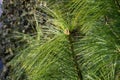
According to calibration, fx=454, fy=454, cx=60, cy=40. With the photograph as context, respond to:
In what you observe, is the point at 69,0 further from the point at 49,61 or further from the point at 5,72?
the point at 5,72

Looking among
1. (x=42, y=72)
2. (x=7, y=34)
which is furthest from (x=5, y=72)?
(x=42, y=72)

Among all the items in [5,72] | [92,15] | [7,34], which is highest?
[92,15]

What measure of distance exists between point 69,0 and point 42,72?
40 cm

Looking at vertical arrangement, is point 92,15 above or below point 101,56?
above

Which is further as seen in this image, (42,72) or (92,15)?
(92,15)

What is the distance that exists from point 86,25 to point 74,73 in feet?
0.68

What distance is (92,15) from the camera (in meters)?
1.72

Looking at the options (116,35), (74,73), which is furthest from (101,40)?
(74,73)

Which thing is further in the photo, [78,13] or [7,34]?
[7,34]

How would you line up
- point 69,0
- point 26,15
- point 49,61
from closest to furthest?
point 49,61, point 69,0, point 26,15

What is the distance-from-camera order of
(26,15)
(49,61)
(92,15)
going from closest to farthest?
(49,61) < (92,15) < (26,15)

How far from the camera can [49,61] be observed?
5.09ft

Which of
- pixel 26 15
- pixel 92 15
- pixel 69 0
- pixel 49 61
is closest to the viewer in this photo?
pixel 49 61

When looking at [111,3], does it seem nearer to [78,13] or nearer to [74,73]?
[78,13]
